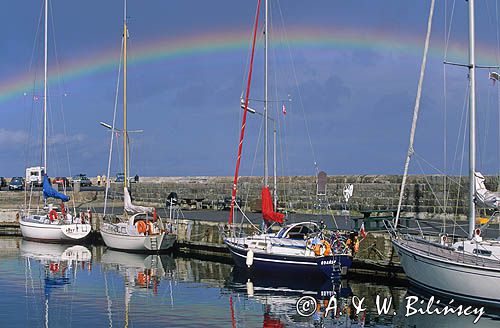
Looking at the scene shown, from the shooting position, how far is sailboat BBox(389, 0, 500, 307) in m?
20.1

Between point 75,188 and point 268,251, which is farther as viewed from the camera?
point 75,188

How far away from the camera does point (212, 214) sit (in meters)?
44.1

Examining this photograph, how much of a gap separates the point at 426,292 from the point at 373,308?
2303 mm

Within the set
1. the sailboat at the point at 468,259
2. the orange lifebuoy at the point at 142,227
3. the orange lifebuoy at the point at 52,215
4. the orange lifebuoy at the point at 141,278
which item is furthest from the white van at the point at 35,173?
the sailboat at the point at 468,259

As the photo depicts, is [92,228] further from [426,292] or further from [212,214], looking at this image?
Result: [426,292]

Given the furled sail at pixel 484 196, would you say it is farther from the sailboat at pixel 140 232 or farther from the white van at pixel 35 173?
the white van at pixel 35 173

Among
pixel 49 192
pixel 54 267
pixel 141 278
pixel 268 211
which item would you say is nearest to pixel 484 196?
pixel 268 211

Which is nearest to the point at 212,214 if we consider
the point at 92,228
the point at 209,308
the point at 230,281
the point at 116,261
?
the point at 92,228

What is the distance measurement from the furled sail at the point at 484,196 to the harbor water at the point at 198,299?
350 centimetres

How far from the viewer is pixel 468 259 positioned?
68.3 ft

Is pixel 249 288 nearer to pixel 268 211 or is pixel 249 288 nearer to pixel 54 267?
pixel 268 211

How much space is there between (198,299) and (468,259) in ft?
29.3

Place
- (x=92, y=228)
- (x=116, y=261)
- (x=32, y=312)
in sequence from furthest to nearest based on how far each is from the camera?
(x=92, y=228) → (x=116, y=261) → (x=32, y=312)

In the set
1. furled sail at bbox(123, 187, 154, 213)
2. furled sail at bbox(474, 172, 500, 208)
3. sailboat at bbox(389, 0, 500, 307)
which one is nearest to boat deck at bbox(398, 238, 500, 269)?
sailboat at bbox(389, 0, 500, 307)
